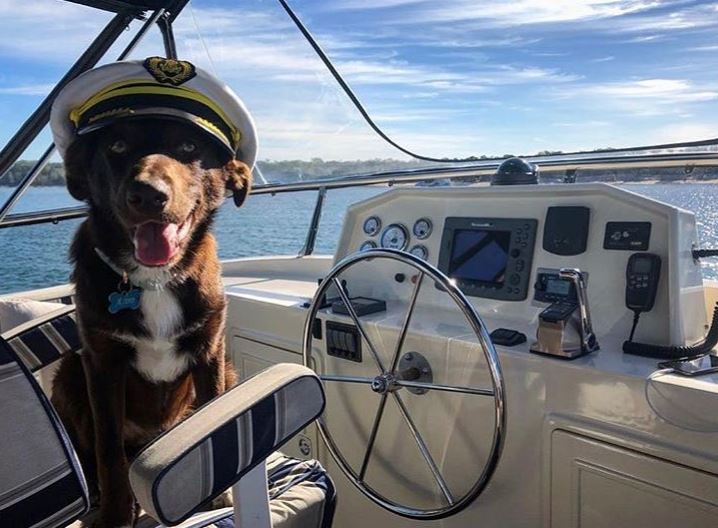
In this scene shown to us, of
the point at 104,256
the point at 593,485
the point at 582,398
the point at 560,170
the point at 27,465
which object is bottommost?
the point at 593,485

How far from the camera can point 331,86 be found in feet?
9.59

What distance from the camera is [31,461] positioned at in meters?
0.71

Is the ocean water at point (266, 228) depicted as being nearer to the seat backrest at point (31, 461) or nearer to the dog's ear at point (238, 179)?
the dog's ear at point (238, 179)

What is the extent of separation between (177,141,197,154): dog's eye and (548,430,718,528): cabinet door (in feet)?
3.19

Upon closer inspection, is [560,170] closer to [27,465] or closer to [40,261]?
[27,465]

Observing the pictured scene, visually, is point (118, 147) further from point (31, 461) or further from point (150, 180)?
point (31, 461)

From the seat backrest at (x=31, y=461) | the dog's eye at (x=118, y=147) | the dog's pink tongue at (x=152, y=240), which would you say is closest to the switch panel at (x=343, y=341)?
the dog's pink tongue at (x=152, y=240)

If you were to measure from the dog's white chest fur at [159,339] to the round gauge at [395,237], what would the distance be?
0.84m

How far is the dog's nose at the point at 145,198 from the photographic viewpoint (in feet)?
3.41

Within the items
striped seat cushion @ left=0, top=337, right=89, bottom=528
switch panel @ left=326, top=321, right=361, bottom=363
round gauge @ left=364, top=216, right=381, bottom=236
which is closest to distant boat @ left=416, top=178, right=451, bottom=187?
round gauge @ left=364, top=216, right=381, bottom=236

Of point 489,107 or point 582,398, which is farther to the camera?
point 489,107

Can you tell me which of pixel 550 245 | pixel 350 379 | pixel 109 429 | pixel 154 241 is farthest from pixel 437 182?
pixel 109 429

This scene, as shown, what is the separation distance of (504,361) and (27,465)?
1.02m

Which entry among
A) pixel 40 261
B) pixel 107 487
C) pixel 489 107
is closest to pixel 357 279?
pixel 107 487
